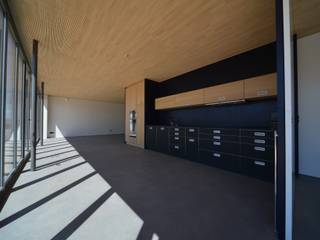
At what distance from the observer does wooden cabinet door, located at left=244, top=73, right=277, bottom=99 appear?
2973mm

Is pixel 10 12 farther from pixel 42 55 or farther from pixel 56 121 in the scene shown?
pixel 56 121

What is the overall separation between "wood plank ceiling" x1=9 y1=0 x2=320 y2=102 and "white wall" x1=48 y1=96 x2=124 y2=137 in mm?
6256

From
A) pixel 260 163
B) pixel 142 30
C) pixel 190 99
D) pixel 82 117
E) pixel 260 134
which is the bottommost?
pixel 260 163

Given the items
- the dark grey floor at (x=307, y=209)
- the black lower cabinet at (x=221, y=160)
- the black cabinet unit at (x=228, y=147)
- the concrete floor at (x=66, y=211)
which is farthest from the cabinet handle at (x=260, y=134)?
the concrete floor at (x=66, y=211)

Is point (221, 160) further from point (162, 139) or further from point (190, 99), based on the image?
point (162, 139)

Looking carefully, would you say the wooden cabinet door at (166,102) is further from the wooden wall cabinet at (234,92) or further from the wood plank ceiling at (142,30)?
the wood plank ceiling at (142,30)

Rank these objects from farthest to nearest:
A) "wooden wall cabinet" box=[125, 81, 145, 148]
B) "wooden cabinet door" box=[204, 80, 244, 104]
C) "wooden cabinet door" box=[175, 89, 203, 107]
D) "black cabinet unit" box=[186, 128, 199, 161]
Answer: "wooden wall cabinet" box=[125, 81, 145, 148], "wooden cabinet door" box=[175, 89, 203, 107], "black cabinet unit" box=[186, 128, 199, 161], "wooden cabinet door" box=[204, 80, 244, 104]

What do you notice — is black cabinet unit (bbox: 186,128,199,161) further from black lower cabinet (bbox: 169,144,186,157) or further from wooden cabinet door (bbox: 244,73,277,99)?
wooden cabinet door (bbox: 244,73,277,99)

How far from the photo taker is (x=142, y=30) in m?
2.97

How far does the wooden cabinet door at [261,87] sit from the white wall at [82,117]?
10.8 m

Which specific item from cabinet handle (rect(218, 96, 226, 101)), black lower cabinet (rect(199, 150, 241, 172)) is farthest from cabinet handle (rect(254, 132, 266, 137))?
cabinet handle (rect(218, 96, 226, 101))

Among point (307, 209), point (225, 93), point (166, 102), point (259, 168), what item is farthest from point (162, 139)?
point (307, 209)

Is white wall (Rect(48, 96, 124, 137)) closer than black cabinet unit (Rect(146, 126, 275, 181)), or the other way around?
black cabinet unit (Rect(146, 126, 275, 181))

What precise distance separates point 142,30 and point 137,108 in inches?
154
